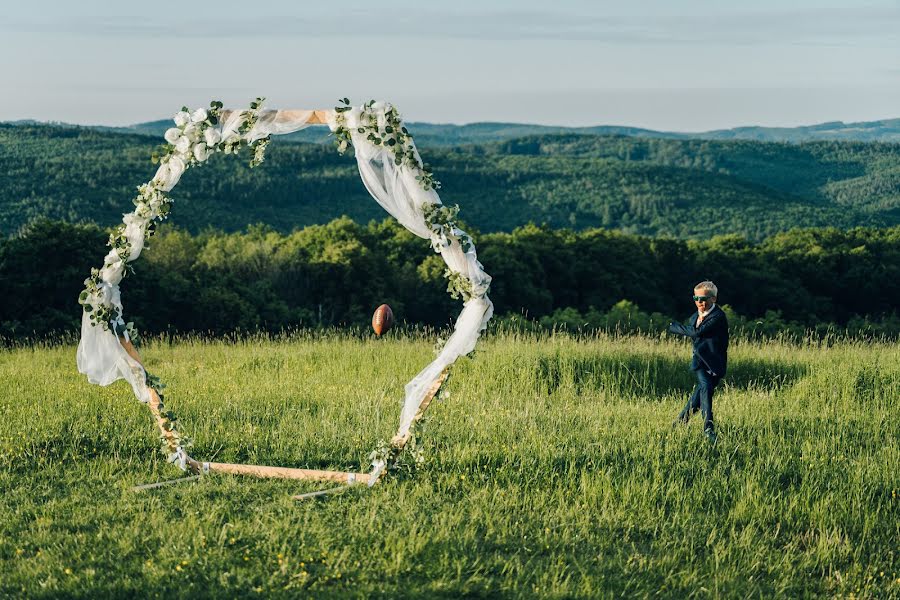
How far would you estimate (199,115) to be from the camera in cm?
953

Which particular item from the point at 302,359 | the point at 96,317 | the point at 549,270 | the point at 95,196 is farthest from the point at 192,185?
the point at 96,317

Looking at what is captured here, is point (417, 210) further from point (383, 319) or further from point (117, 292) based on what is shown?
point (117, 292)

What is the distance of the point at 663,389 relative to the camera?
15234 mm

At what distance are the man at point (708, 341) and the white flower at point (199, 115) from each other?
17.0 ft

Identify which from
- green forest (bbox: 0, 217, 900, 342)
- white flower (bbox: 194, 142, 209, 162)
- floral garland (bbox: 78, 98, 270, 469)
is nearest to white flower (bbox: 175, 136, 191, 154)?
floral garland (bbox: 78, 98, 270, 469)

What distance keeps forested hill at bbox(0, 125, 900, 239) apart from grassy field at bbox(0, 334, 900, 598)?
54.3 metres

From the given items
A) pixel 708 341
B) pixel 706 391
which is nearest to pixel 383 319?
pixel 708 341

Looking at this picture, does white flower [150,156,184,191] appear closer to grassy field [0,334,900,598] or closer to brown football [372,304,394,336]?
brown football [372,304,394,336]

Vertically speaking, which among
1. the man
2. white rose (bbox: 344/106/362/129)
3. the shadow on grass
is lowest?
the shadow on grass

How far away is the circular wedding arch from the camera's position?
29.3 ft

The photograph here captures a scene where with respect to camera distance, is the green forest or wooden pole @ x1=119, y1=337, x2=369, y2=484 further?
the green forest

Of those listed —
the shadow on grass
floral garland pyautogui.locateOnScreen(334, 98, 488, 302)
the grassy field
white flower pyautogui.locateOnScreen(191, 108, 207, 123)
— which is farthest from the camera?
the shadow on grass

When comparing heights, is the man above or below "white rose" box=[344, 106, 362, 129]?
below

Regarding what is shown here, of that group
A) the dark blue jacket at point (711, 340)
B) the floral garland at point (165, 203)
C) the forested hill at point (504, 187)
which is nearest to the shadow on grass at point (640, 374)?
the dark blue jacket at point (711, 340)
